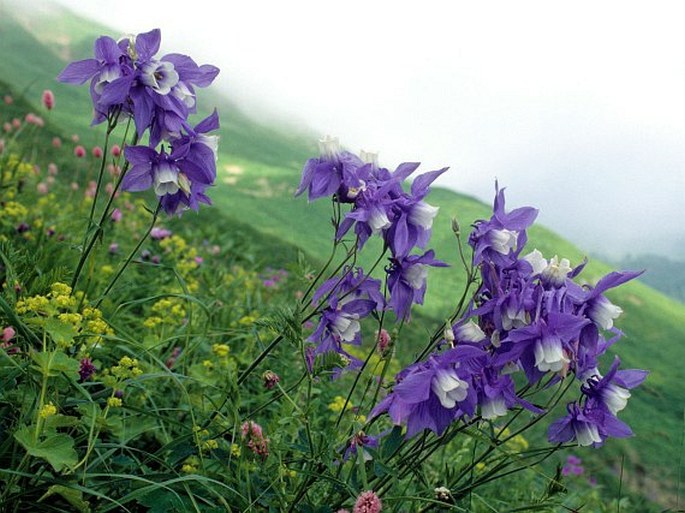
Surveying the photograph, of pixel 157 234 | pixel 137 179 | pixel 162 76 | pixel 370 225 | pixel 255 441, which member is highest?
pixel 162 76

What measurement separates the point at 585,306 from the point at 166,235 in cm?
330

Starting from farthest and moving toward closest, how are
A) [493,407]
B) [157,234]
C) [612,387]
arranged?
[157,234]
[612,387]
[493,407]

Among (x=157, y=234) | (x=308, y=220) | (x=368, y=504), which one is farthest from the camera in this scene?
(x=308, y=220)

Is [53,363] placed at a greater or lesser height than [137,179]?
lesser

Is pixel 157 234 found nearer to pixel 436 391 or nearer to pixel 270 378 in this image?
pixel 270 378

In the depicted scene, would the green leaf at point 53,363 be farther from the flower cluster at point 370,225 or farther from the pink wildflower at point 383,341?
the pink wildflower at point 383,341

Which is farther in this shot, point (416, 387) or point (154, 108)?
point (154, 108)

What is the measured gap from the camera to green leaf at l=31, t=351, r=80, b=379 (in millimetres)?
1540

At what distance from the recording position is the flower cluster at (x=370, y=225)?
1.62 m

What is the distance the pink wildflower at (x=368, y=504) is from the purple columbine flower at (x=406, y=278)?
422 mm

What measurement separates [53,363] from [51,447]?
0.18 meters

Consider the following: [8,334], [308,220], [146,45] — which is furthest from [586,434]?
[308,220]

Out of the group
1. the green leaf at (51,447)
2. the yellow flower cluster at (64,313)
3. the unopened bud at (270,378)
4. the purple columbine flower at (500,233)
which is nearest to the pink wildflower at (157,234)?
the yellow flower cluster at (64,313)

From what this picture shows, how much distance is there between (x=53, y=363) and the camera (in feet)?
5.17
